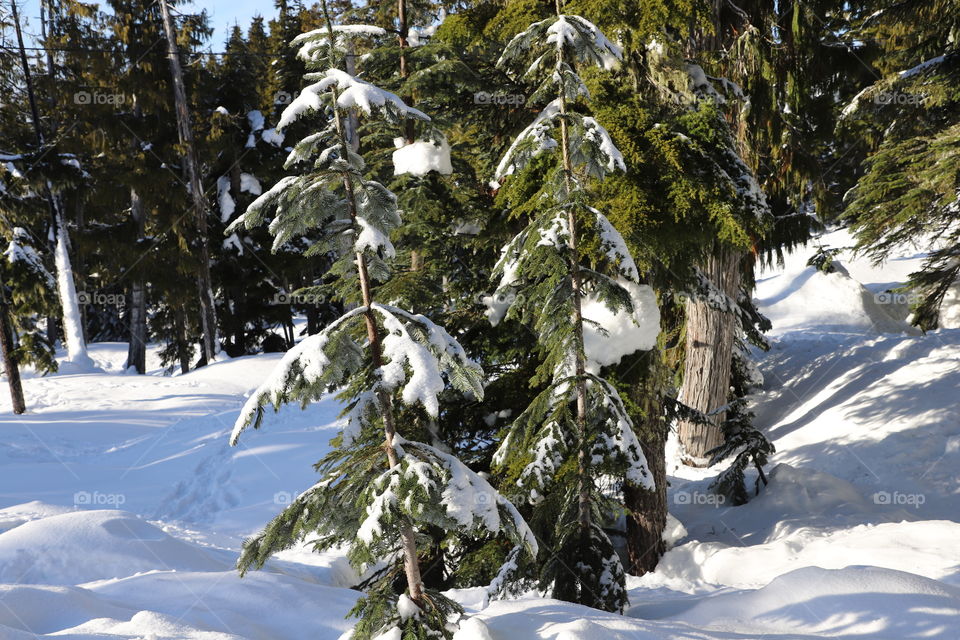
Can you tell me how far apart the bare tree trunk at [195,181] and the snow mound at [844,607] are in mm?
17690

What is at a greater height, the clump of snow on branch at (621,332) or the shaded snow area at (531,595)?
the clump of snow on branch at (621,332)

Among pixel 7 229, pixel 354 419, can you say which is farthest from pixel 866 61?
pixel 7 229

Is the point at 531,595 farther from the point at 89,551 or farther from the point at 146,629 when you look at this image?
the point at 89,551

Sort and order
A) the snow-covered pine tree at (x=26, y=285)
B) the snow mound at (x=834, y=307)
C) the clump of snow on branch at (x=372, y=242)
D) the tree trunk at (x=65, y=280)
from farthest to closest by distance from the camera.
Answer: the snow mound at (x=834, y=307)
the tree trunk at (x=65, y=280)
the snow-covered pine tree at (x=26, y=285)
the clump of snow on branch at (x=372, y=242)

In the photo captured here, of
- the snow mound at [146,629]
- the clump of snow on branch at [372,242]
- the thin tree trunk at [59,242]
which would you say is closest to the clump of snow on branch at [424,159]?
the clump of snow on branch at [372,242]

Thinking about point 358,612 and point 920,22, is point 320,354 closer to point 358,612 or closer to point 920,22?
point 358,612

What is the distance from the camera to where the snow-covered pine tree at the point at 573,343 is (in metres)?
5.71

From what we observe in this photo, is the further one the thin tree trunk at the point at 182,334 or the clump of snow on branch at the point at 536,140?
the thin tree trunk at the point at 182,334

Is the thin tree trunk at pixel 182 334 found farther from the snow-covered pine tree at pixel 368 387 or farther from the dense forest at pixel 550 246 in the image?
the snow-covered pine tree at pixel 368 387

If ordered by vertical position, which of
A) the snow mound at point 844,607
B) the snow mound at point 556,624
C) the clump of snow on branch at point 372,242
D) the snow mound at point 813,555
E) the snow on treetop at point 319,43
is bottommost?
the snow mound at point 813,555

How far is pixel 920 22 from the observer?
39.1ft

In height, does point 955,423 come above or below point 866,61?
below

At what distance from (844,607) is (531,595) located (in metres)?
3.24

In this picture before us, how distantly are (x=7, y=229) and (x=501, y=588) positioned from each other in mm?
17103
